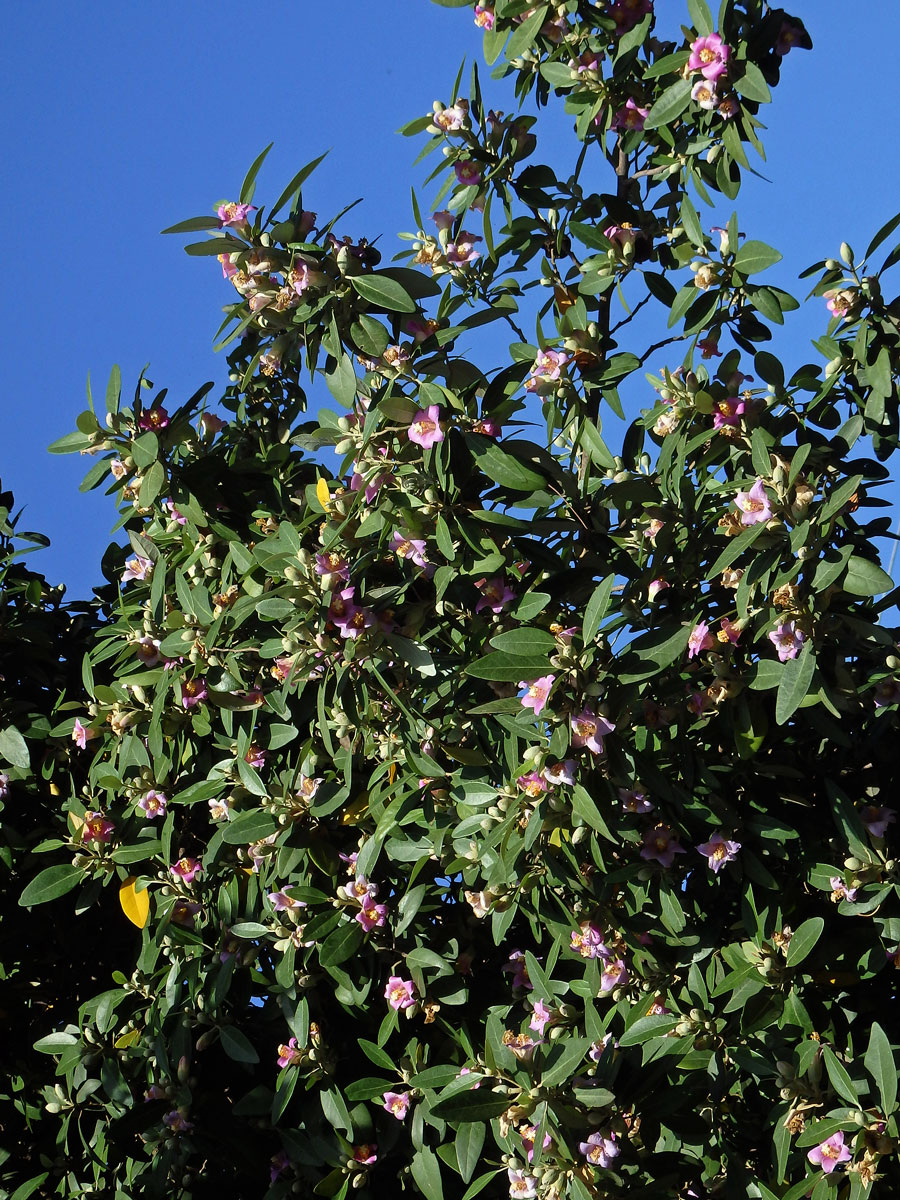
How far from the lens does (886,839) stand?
8.23 ft

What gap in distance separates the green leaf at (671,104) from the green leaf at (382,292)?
69 centimetres

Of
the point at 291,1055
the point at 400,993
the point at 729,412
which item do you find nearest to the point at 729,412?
the point at 729,412

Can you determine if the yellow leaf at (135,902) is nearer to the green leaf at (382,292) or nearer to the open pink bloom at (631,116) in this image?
the green leaf at (382,292)

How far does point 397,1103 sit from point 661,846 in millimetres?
758

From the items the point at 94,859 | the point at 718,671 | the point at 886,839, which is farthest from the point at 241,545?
the point at 886,839

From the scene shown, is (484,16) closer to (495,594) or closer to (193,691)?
(495,594)

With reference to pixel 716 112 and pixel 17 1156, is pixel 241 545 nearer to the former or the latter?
pixel 716 112

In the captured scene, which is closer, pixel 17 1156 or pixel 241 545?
pixel 241 545

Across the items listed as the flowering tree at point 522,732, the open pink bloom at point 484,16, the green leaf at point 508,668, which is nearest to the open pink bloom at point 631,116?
the flowering tree at point 522,732

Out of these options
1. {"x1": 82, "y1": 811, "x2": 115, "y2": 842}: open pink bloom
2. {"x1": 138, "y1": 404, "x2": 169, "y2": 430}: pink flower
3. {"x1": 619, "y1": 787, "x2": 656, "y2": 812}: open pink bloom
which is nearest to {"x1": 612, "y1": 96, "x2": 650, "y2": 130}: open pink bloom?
{"x1": 138, "y1": 404, "x2": 169, "y2": 430}: pink flower

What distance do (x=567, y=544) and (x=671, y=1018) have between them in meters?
0.95

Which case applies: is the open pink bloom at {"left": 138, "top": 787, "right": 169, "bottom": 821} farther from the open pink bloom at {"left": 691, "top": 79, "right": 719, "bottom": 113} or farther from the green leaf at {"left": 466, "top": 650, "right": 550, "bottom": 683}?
the open pink bloom at {"left": 691, "top": 79, "right": 719, "bottom": 113}

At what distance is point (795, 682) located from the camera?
208 cm

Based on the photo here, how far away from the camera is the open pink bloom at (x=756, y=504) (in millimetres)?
2104
